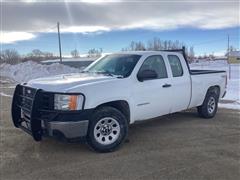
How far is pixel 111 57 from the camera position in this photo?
22.4 ft

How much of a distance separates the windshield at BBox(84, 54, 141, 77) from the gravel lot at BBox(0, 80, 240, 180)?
1387 millimetres

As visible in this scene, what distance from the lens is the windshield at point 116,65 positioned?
604cm

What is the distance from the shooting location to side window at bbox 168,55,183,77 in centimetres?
685

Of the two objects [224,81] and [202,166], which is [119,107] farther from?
[224,81]

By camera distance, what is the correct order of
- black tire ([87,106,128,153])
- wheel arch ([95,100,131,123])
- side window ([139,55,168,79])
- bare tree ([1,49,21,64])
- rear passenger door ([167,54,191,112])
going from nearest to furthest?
1. black tire ([87,106,128,153])
2. wheel arch ([95,100,131,123])
3. side window ([139,55,168,79])
4. rear passenger door ([167,54,191,112])
5. bare tree ([1,49,21,64])

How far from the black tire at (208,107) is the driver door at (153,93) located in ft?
5.36

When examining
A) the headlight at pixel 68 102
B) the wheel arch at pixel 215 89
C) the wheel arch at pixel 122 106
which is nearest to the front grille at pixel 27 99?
the headlight at pixel 68 102

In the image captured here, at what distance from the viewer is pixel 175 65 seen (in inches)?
275

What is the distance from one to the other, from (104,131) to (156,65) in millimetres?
1998

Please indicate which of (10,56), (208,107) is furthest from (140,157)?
(10,56)

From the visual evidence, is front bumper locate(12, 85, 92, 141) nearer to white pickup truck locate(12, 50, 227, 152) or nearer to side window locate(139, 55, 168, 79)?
white pickup truck locate(12, 50, 227, 152)

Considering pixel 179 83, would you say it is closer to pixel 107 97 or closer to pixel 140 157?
pixel 107 97

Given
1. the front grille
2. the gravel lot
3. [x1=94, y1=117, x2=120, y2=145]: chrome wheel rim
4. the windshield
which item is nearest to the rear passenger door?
the gravel lot

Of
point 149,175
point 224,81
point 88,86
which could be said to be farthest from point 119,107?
point 224,81
